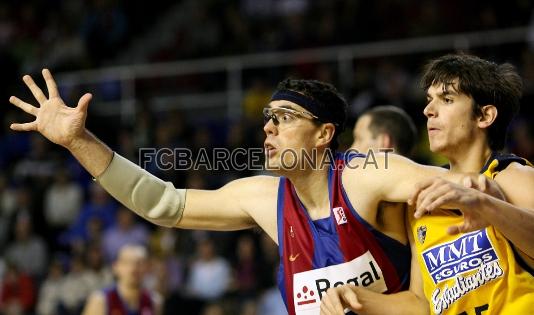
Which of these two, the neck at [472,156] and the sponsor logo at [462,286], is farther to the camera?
the neck at [472,156]

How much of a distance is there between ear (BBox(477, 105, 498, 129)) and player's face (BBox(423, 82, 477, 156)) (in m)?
0.03

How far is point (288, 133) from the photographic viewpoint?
14.5ft

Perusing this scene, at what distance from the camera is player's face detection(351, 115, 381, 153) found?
5461mm

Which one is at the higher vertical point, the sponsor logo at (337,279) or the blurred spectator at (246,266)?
the blurred spectator at (246,266)

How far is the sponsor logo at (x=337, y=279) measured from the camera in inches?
164

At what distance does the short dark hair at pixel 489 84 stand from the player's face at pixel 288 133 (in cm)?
69

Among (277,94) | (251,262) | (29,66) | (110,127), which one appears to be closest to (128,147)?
(110,127)

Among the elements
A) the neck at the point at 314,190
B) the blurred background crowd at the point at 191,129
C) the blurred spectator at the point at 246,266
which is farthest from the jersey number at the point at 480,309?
the blurred spectator at the point at 246,266

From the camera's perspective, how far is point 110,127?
12672 mm

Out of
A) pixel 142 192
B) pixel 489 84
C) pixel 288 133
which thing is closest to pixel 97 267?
pixel 142 192

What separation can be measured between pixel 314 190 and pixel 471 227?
1.19m

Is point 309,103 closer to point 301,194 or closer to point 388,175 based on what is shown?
point 301,194

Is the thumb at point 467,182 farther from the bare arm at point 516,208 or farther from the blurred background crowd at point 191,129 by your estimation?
the blurred background crowd at point 191,129

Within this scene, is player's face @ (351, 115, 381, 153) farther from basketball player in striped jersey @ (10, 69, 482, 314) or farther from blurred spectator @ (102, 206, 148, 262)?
blurred spectator @ (102, 206, 148, 262)
